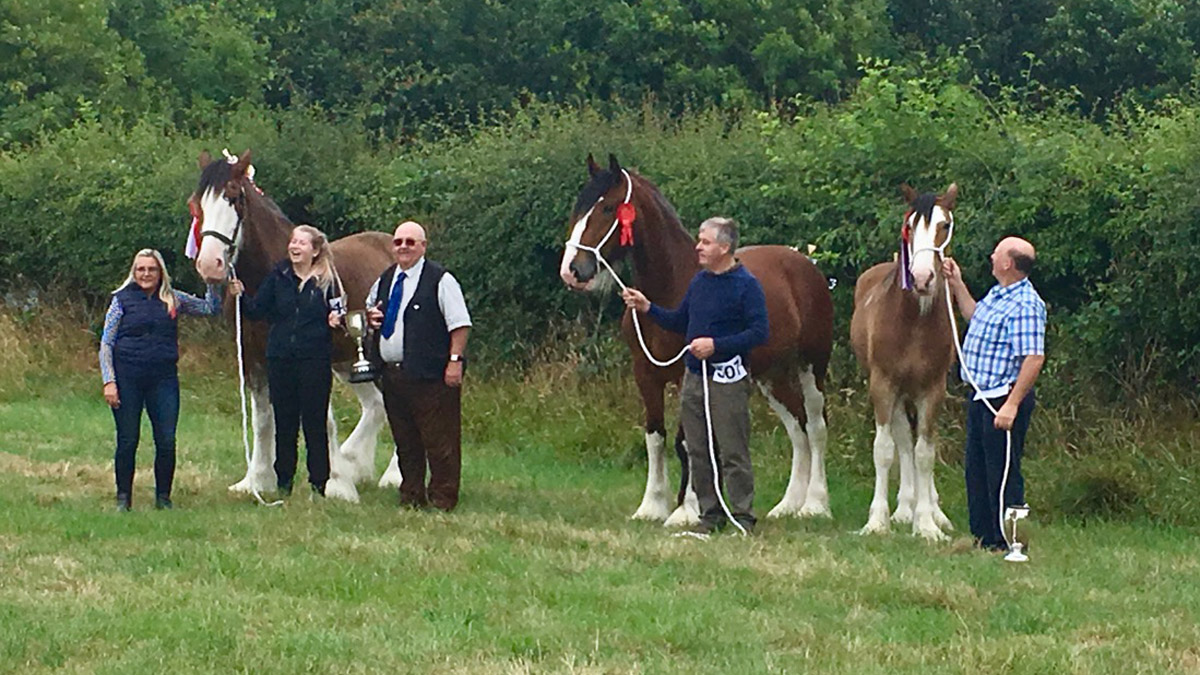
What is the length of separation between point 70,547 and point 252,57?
29.8 metres

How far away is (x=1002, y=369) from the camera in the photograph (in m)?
8.74

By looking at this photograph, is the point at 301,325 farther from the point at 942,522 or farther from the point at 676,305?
the point at 942,522

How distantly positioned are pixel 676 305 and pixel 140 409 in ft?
11.5

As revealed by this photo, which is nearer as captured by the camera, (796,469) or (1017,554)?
(1017,554)

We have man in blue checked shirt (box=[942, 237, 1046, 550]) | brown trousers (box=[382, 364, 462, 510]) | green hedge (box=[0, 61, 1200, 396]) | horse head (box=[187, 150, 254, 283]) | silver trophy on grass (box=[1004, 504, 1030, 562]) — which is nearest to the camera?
man in blue checked shirt (box=[942, 237, 1046, 550])

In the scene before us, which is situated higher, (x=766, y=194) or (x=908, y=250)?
(x=766, y=194)

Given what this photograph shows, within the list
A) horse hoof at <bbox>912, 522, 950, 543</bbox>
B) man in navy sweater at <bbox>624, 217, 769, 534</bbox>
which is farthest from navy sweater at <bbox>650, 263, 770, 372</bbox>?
horse hoof at <bbox>912, 522, 950, 543</bbox>

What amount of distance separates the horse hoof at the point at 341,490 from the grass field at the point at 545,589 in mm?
272

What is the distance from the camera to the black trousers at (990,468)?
879 cm

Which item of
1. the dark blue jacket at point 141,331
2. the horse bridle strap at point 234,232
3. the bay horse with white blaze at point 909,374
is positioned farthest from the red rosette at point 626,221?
the dark blue jacket at point 141,331

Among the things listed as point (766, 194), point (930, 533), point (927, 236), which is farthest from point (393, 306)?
point (766, 194)

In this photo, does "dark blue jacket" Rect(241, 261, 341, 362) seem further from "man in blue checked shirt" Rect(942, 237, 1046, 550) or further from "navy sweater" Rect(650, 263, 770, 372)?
"man in blue checked shirt" Rect(942, 237, 1046, 550)

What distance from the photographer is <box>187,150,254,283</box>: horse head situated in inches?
394

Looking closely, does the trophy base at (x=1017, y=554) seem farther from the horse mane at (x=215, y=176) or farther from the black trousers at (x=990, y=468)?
the horse mane at (x=215, y=176)
